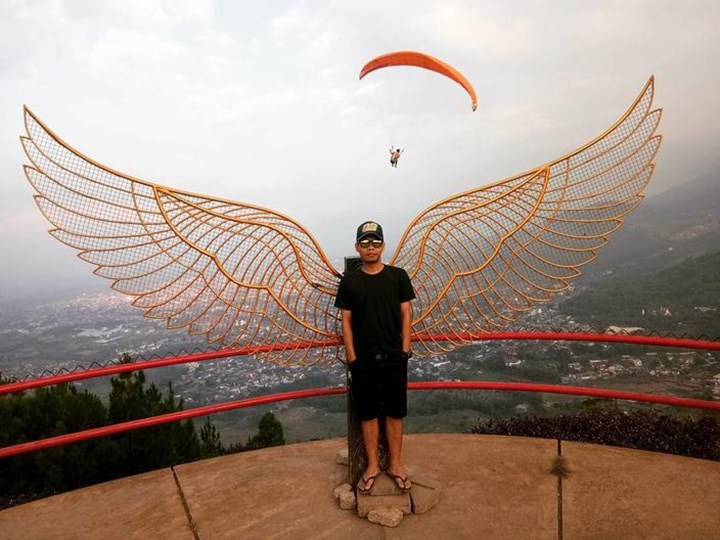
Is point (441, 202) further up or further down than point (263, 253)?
further up

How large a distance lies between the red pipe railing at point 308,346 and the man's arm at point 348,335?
0.36 m

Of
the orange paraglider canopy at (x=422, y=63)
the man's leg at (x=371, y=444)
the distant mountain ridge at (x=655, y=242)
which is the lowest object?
the man's leg at (x=371, y=444)

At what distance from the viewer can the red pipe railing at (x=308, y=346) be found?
2.67 m

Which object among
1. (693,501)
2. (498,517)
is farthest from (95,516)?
(693,501)

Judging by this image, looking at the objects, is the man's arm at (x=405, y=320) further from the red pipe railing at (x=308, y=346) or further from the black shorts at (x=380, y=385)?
the red pipe railing at (x=308, y=346)

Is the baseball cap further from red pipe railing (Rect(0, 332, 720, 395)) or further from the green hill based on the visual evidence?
the green hill

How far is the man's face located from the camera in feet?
8.45

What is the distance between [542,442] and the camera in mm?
3420

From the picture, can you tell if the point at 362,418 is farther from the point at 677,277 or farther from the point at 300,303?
the point at 677,277

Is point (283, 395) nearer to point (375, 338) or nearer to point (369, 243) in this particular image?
point (375, 338)

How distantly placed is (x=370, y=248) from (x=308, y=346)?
90cm

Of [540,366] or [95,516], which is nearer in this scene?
[95,516]

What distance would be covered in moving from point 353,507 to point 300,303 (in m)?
1.37

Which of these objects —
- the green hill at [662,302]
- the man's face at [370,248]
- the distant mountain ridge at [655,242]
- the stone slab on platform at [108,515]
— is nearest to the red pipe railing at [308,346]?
the man's face at [370,248]
